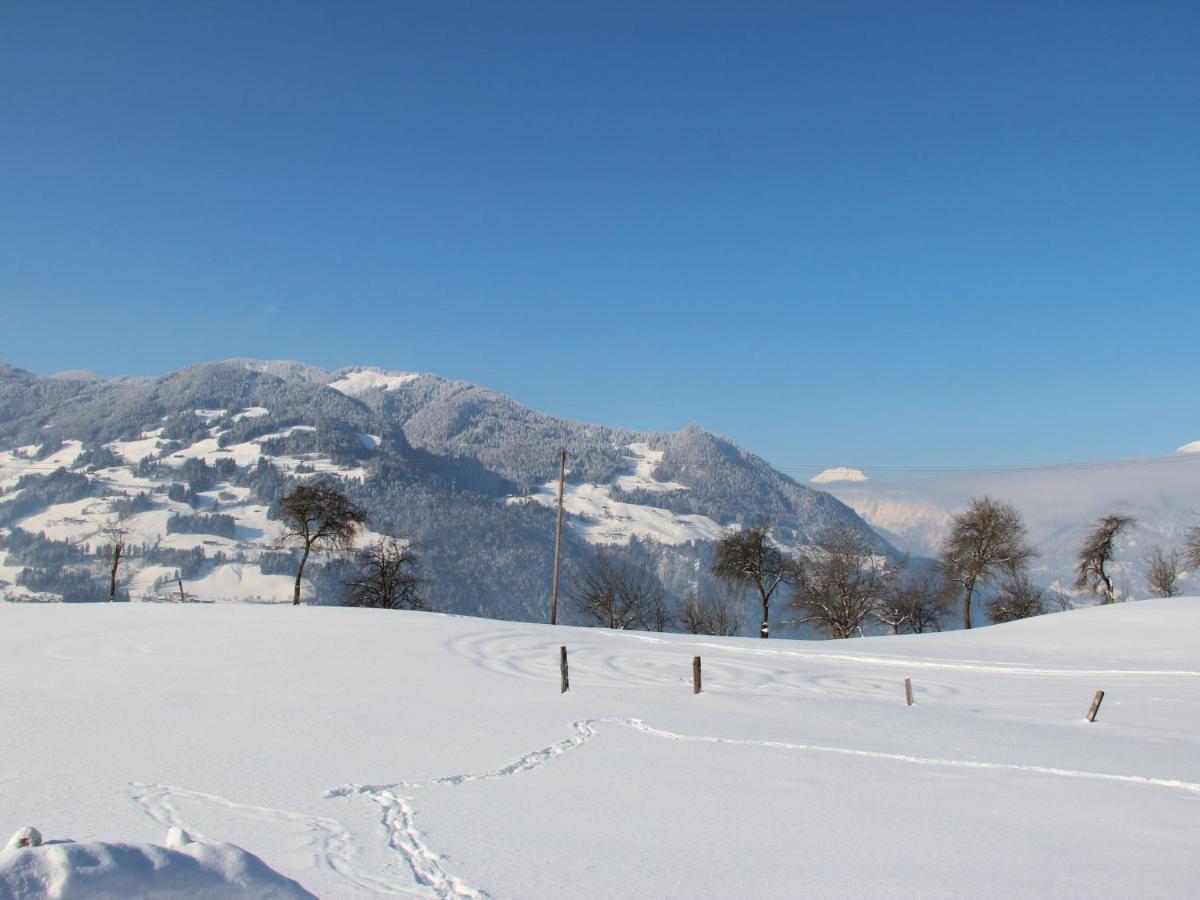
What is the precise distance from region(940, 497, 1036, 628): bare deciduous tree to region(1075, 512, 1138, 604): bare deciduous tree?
16.2 feet

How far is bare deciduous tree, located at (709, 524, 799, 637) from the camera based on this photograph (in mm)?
55531

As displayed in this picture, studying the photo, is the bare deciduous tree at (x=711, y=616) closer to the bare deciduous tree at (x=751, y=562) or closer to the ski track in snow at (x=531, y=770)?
the bare deciduous tree at (x=751, y=562)

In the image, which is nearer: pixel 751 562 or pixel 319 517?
pixel 319 517

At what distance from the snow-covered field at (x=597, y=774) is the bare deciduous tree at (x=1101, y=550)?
41480 mm

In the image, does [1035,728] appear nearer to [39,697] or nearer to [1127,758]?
[1127,758]

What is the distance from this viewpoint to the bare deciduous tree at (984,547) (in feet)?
171

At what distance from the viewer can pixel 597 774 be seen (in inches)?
336

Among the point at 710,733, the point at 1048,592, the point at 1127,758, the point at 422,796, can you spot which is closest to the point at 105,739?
the point at 422,796

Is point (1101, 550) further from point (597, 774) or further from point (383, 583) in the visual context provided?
point (597, 774)

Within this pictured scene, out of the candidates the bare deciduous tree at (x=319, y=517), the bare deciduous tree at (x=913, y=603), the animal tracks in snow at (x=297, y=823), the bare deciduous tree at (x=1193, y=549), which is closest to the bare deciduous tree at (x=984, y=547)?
the bare deciduous tree at (x=913, y=603)

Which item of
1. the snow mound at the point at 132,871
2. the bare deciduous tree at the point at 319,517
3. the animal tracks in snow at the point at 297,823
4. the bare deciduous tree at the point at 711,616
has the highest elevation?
the bare deciduous tree at the point at 319,517

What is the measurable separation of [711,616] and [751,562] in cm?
1248

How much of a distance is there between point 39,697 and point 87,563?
212 metres

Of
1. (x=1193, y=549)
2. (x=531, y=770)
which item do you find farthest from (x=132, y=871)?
(x=1193, y=549)
